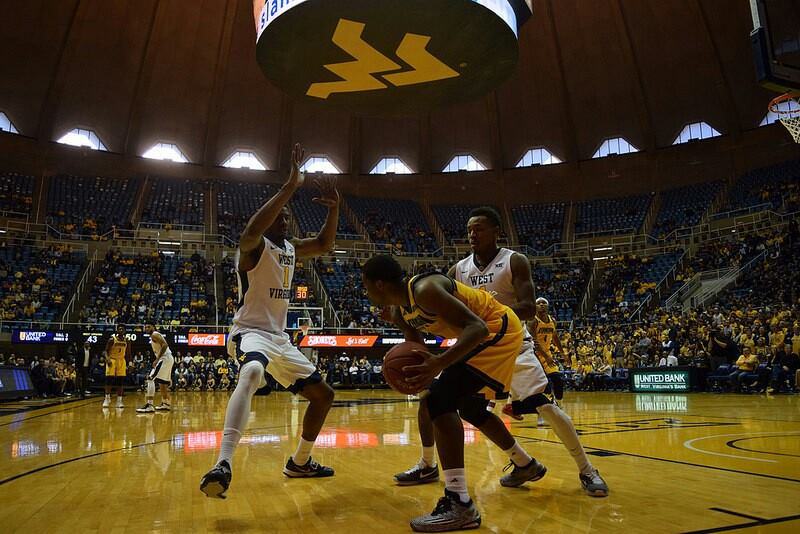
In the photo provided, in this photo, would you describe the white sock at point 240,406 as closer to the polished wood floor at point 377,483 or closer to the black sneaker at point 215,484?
the black sneaker at point 215,484

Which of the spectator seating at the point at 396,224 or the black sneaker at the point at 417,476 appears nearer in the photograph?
the black sneaker at the point at 417,476

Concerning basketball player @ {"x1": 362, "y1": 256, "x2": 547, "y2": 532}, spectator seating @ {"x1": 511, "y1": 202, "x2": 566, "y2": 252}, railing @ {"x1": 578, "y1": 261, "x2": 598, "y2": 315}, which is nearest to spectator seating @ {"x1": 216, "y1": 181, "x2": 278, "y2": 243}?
spectator seating @ {"x1": 511, "y1": 202, "x2": 566, "y2": 252}

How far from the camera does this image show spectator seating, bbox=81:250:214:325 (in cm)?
2544

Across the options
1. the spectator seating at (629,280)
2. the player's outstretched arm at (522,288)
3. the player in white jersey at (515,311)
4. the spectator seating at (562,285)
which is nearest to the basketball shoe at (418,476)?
the player in white jersey at (515,311)

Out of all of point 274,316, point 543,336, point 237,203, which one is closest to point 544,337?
point 543,336

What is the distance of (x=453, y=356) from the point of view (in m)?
3.09

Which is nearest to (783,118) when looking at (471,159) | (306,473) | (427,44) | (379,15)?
(427,44)

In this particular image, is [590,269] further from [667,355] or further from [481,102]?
[667,355]

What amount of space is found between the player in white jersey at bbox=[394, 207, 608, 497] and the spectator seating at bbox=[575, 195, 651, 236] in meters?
30.4

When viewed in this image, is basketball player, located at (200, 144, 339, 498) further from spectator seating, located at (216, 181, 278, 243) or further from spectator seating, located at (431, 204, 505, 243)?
spectator seating, located at (431, 204, 505, 243)

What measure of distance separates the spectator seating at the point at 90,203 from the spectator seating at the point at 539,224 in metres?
21.7

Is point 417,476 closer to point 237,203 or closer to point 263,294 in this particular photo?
point 263,294

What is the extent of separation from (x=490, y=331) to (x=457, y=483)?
854 millimetres

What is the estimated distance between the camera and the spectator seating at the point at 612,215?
108 ft
